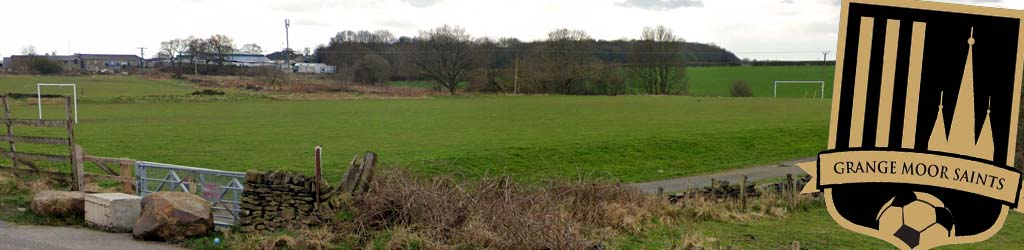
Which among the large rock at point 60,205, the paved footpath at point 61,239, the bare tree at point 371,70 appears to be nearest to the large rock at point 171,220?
the paved footpath at point 61,239

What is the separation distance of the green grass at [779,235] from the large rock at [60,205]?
906cm

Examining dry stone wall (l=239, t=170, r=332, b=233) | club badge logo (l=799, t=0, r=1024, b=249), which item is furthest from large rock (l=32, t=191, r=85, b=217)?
club badge logo (l=799, t=0, r=1024, b=249)

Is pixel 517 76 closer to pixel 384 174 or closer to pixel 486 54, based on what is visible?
pixel 486 54

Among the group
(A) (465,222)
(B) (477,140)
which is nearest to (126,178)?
(A) (465,222)

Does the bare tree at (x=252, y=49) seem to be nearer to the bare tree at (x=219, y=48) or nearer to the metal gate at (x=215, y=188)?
the bare tree at (x=219, y=48)

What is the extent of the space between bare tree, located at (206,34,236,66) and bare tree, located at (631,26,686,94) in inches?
2480

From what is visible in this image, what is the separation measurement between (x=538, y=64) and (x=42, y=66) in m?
60.5

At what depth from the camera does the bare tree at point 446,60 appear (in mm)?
104688

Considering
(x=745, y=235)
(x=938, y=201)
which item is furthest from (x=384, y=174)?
(x=938, y=201)

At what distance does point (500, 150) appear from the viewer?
2709 cm

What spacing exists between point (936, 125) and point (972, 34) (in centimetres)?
64

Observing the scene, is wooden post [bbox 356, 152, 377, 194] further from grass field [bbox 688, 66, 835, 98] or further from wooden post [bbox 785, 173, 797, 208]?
grass field [bbox 688, 66, 835, 98]

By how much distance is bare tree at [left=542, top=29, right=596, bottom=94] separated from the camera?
10031cm

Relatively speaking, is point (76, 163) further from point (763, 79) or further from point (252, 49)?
point (252, 49)
